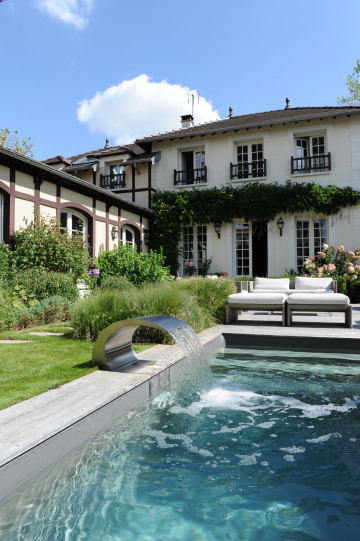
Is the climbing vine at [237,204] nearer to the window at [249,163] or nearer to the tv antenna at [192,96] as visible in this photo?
the window at [249,163]

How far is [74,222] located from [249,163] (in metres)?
6.86

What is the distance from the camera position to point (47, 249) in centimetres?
873

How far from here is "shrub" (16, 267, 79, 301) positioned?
24.6 ft

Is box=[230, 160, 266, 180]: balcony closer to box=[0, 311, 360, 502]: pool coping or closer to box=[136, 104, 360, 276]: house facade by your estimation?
box=[136, 104, 360, 276]: house facade

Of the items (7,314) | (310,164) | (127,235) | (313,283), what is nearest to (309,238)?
(310,164)

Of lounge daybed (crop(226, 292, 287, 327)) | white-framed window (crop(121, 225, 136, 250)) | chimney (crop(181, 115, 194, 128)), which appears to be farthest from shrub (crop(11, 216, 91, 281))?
chimney (crop(181, 115, 194, 128))

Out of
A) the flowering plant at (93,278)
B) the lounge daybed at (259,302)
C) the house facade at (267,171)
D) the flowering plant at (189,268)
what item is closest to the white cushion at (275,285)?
the lounge daybed at (259,302)

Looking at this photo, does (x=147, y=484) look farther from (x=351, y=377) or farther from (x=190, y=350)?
(x=351, y=377)

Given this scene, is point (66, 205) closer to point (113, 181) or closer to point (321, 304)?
point (113, 181)

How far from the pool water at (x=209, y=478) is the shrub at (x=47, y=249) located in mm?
6128

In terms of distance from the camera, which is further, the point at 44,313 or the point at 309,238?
the point at 309,238

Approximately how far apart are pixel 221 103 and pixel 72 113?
6280 millimetres

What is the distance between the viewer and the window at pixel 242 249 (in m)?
14.5

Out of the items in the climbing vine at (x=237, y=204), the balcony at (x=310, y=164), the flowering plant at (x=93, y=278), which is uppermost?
Answer: the balcony at (x=310, y=164)
